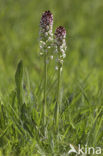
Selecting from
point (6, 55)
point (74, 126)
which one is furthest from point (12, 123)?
point (6, 55)

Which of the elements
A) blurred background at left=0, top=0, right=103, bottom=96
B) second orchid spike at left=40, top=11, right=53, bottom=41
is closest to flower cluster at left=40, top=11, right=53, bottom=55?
second orchid spike at left=40, top=11, right=53, bottom=41

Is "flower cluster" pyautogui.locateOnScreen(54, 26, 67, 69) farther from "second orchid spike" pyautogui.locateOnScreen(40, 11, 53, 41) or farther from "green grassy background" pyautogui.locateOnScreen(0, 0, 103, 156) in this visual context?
"green grassy background" pyautogui.locateOnScreen(0, 0, 103, 156)

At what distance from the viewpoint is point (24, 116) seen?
8.04 feet

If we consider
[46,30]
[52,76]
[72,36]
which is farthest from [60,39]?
Result: [72,36]

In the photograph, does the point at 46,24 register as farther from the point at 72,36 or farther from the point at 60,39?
the point at 72,36

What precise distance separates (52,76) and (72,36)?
4.00 feet

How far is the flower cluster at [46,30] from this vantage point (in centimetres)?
213

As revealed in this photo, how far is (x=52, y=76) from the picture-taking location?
2.89m

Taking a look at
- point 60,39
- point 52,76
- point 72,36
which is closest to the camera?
point 60,39

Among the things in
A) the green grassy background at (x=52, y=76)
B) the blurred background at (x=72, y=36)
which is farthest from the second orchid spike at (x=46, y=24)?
the blurred background at (x=72, y=36)

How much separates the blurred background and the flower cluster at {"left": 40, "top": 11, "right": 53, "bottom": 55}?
1.19 meters

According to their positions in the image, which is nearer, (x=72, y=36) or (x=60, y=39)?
(x=60, y=39)

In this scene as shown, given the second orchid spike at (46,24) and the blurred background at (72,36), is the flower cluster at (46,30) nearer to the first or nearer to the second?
the second orchid spike at (46,24)

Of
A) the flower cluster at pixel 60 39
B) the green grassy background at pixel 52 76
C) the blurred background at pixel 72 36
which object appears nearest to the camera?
the flower cluster at pixel 60 39
